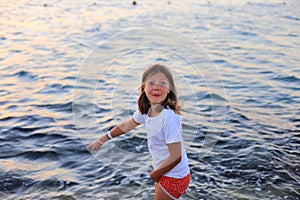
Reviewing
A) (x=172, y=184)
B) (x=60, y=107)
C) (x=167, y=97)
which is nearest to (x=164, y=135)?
(x=167, y=97)

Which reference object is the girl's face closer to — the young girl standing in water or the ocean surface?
the young girl standing in water

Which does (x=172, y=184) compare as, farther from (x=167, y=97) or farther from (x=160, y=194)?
(x=167, y=97)

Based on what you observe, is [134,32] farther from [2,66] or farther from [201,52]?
[2,66]

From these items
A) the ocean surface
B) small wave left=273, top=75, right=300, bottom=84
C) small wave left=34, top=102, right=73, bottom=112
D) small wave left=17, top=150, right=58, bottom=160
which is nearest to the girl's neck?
the ocean surface

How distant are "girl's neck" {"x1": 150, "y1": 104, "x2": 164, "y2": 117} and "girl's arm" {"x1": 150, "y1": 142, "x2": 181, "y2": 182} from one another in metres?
0.34

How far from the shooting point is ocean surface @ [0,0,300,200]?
162 inches

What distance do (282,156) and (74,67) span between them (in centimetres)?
618

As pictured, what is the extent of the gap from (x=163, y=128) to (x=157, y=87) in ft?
1.12

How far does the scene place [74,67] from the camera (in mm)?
10609

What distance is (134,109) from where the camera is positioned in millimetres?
4941

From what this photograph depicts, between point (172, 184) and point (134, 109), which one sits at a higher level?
point (134, 109)

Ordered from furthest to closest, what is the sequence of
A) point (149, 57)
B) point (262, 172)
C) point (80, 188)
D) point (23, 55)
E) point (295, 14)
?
point (295, 14), point (23, 55), point (262, 172), point (80, 188), point (149, 57)

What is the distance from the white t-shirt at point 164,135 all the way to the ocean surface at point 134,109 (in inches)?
14.2

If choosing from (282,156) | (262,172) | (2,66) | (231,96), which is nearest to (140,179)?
(262,172)
